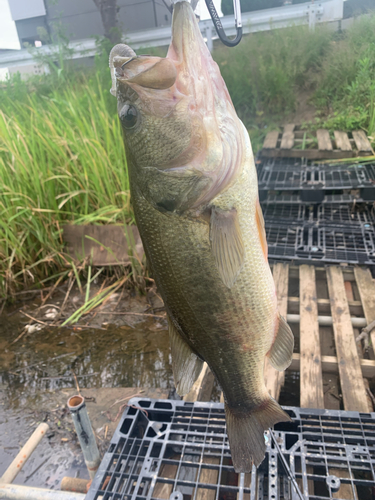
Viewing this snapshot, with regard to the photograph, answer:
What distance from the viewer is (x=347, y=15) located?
5.12 metres

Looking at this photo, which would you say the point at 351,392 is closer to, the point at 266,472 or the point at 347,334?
the point at 347,334

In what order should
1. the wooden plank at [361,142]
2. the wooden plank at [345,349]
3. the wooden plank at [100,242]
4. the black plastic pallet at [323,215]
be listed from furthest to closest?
1. the wooden plank at [361,142]
2. the black plastic pallet at [323,215]
3. the wooden plank at [100,242]
4. the wooden plank at [345,349]

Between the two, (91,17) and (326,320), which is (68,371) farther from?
(91,17)

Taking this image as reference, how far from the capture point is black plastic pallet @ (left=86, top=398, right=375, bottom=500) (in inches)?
57.8

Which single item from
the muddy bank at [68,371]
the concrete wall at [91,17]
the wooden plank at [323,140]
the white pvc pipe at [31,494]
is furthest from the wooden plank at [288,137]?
the white pvc pipe at [31,494]

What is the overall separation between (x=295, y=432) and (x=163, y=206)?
4.48ft

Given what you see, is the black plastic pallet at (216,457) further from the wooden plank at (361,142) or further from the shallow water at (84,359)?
the wooden plank at (361,142)

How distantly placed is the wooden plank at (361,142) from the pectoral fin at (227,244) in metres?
4.06

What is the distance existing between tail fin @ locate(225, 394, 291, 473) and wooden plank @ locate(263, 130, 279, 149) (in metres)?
4.15

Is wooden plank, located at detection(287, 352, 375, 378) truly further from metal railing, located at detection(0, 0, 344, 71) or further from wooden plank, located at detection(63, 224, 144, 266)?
metal railing, located at detection(0, 0, 344, 71)

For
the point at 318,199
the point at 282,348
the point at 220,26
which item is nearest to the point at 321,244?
the point at 318,199

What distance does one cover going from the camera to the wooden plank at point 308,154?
173 inches

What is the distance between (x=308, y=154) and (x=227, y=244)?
416 centimetres

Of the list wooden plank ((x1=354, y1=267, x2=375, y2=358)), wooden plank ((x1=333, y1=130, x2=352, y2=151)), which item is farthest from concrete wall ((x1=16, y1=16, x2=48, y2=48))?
wooden plank ((x1=354, y1=267, x2=375, y2=358))
